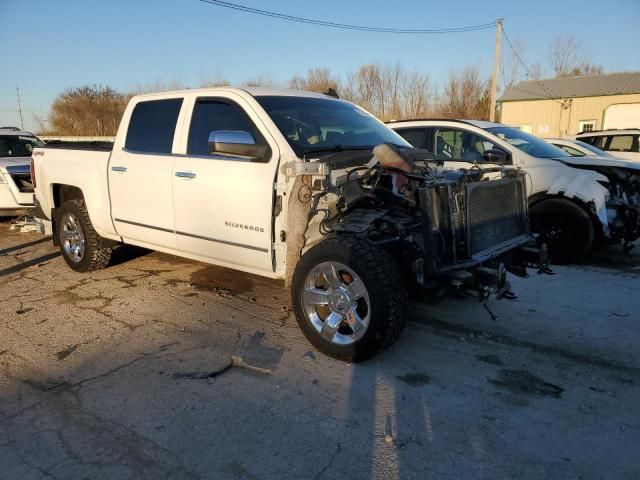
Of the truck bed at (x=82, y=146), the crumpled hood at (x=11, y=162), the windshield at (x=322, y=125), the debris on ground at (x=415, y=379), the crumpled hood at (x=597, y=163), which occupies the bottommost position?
the debris on ground at (x=415, y=379)

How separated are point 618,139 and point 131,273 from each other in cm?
1191

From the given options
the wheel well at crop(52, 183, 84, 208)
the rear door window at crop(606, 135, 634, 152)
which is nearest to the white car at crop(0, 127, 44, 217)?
the wheel well at crop(52, 183, 84, 208)

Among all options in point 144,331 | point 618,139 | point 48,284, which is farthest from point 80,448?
point 618,139

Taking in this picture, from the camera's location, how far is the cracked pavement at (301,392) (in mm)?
2635

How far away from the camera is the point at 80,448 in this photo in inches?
108

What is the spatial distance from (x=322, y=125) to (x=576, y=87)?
137 feet

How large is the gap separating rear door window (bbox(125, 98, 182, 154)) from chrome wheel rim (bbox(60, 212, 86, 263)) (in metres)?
1.34

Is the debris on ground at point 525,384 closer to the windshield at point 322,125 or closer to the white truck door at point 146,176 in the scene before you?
the windshield at point 322,125

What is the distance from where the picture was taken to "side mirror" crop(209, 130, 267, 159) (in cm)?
415

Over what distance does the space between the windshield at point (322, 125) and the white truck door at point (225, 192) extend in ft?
0.68

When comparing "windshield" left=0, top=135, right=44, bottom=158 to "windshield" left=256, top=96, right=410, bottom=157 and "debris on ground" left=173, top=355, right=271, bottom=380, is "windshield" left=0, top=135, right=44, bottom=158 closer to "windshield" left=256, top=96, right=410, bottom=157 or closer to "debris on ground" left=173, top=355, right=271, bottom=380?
"windshield" left=256, top=96, right=410, bottom=157

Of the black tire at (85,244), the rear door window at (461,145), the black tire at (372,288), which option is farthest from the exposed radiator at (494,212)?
the black tire at (85,244)

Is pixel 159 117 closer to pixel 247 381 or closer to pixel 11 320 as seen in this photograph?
pixel 11 320

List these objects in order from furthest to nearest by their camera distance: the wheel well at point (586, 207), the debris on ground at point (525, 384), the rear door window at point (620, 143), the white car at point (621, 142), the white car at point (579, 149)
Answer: the rear door window at point (620, 143), the white car at point (621, 142), the white car at point (579, 149), the wheel well at point (586, 207), the debris on ground at point (525, 384)
